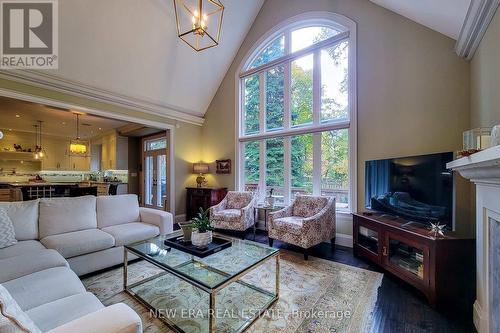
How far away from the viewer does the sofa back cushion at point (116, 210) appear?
10.00ft

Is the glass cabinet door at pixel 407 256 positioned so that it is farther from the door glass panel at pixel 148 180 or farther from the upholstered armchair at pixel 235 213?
the door glass panel at pixel 148 180

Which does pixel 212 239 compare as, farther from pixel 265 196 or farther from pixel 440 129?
pixel 440 129

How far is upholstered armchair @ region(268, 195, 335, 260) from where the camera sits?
3016mm

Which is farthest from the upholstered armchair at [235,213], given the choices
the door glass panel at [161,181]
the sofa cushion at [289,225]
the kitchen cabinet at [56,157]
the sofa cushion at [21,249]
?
the kitchen cabinet at [56,157]

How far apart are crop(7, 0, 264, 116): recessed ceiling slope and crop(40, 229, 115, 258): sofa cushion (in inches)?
104

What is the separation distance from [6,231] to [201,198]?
10.8ft

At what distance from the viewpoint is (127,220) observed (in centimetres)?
326

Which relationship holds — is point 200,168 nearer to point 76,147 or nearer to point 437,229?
point 76,147

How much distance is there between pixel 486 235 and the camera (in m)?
1.58

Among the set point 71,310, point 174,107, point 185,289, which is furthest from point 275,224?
point 174,107

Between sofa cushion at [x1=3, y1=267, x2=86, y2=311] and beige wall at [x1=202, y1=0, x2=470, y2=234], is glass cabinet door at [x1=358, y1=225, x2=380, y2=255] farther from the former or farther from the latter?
sofa cushion at [x1=3, y1=267, x2=86, y2=311]

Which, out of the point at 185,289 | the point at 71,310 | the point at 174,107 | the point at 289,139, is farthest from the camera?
the point at 174,107

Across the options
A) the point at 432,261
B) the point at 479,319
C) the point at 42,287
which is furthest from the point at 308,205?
the point at 42,287

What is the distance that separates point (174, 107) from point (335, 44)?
3.65m
